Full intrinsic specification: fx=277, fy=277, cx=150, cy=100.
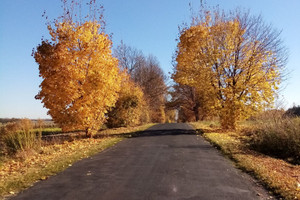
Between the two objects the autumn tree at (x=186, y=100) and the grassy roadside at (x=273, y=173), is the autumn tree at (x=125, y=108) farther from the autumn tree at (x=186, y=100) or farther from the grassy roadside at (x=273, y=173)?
the autumn tree at (x=186, y=100)

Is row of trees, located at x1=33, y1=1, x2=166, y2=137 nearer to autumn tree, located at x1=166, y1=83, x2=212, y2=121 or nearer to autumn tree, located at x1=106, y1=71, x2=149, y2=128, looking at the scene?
autumn tree, located at x1=106, y1=71, x2=149, y2=128

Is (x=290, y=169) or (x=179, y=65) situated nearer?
(x=290, y=169)

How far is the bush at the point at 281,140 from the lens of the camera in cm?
1058

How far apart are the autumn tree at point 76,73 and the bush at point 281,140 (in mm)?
8322

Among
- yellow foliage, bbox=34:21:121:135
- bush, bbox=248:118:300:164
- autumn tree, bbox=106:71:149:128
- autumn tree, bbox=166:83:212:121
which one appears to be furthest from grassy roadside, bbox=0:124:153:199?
autumn tree, bbox=166:83:212:121

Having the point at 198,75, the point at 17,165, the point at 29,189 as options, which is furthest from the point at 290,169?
the point at 198,75

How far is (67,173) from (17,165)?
2747 mm

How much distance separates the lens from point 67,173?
758 cm

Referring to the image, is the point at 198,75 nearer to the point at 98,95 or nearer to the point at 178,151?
the point at 98,95

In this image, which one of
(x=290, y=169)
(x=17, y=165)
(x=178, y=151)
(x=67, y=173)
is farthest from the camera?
(x=178, y=151)

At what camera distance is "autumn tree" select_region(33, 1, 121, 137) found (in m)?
14.0

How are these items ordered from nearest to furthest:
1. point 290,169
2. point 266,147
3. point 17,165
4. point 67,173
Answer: point 67,173, point 290,169, point 17,165, point 266,147

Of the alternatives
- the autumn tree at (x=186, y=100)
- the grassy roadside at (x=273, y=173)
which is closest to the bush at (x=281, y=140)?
the grassy roadside at (x=273, y=173)

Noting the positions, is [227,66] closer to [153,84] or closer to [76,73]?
[76,73]
